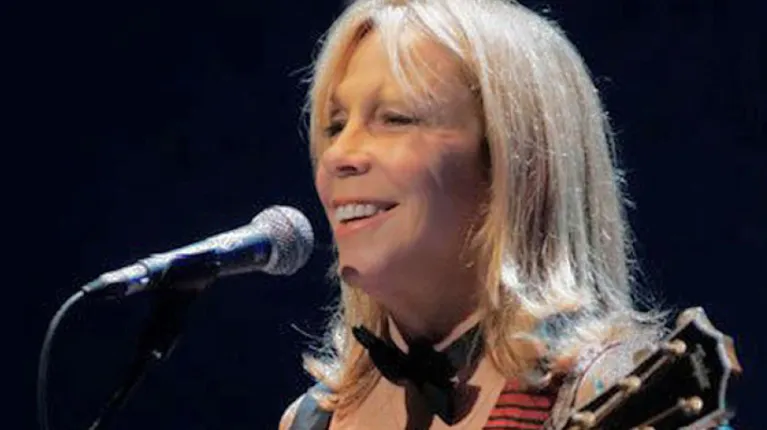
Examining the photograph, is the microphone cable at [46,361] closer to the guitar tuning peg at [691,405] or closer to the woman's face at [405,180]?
the woman's face at [405,180]

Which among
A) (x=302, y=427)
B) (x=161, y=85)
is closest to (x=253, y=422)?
(x=161, y=85)

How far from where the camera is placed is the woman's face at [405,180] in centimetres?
201

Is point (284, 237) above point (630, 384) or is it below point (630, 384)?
above

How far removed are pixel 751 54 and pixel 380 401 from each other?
1.30 m

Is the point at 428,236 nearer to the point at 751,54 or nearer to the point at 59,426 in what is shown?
the point at 751,54

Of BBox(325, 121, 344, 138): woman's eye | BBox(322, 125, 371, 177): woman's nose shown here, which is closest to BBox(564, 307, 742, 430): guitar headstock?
BBox(322, 125, 371, 177): woman's nose

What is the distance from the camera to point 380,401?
2234mm

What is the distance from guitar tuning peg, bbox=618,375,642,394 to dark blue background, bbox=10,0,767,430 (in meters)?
1.52

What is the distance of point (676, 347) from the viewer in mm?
1643

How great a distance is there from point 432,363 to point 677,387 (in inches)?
19.5

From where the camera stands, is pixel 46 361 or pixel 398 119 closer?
pixel 46 361

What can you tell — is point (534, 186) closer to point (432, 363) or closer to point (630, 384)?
point (432, 363)

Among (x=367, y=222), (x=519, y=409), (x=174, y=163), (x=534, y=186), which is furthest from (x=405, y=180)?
(x=174, y=163)

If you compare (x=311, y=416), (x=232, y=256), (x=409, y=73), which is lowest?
(x=311, y=416)
